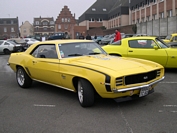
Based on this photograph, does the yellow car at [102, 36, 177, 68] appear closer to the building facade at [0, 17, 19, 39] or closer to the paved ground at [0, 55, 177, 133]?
the paved ground at [0, 55, 177, 133]

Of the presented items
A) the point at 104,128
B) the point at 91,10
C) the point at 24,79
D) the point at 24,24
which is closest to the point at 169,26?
the point at 24,79

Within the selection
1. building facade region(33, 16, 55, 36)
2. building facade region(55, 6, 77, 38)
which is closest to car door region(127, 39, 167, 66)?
building facade region(55, 6, 77, 38)

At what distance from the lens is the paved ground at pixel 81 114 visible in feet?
13.2

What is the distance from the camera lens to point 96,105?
17.1ft

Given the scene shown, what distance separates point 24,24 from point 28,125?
105 metres

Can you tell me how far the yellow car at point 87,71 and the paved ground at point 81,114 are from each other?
1.04 ft

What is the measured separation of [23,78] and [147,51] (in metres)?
4.73

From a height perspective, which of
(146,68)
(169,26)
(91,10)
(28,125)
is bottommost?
(28,125)

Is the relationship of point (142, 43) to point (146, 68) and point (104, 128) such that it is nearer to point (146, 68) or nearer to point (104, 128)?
point (146, 68)

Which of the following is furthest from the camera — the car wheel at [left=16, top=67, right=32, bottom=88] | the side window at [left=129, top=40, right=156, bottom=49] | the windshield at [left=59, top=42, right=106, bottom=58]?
the side window at [left=129, top=40, right=156, bottom=49]

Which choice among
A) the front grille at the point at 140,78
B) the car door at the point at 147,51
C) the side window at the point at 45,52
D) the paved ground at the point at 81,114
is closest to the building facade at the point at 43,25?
the car door at the point at 147,51

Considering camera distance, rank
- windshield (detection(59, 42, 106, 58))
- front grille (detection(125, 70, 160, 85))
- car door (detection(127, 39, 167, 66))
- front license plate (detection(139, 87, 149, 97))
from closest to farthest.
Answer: front grille (detection(125, 70, 160, 85))
front license plate (detection(139, 87, 149, 97))
windshield (detection(59, 42, 106, 58))
car door (detection(127, 39, 167, 66))

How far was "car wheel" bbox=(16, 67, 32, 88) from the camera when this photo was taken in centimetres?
690

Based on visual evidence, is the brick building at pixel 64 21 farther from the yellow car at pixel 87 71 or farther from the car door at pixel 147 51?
the yellow car at pixel 87 71
